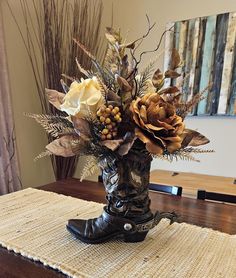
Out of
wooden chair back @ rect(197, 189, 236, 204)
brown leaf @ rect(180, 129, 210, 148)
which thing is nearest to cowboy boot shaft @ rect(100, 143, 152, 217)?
brown leaf @ rect(180, 129, 210, 148)

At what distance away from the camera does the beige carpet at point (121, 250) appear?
0.59 meters

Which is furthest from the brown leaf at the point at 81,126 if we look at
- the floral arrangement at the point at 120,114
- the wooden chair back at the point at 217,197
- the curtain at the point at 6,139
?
the curtain at the point at 6,139

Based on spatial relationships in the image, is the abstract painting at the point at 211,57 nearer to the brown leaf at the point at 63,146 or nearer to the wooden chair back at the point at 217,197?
the wooden chair back at the point at 217,197

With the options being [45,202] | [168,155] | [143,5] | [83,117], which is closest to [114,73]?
[83,117]

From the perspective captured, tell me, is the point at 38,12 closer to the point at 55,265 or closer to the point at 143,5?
the point at 143,5

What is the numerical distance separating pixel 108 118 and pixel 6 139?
1288 mm

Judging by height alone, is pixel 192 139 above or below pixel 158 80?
below

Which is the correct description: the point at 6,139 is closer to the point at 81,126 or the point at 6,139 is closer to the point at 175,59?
the point at 81,126

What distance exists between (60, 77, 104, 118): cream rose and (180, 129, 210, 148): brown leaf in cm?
22

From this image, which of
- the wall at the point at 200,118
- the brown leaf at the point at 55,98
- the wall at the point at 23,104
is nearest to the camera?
the brown leaf at the point at 55,98

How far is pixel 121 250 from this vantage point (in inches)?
26.5

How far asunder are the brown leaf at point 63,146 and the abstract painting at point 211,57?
4.68 ft

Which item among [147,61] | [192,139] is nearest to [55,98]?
[192,139]

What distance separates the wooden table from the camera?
1.98 ft
